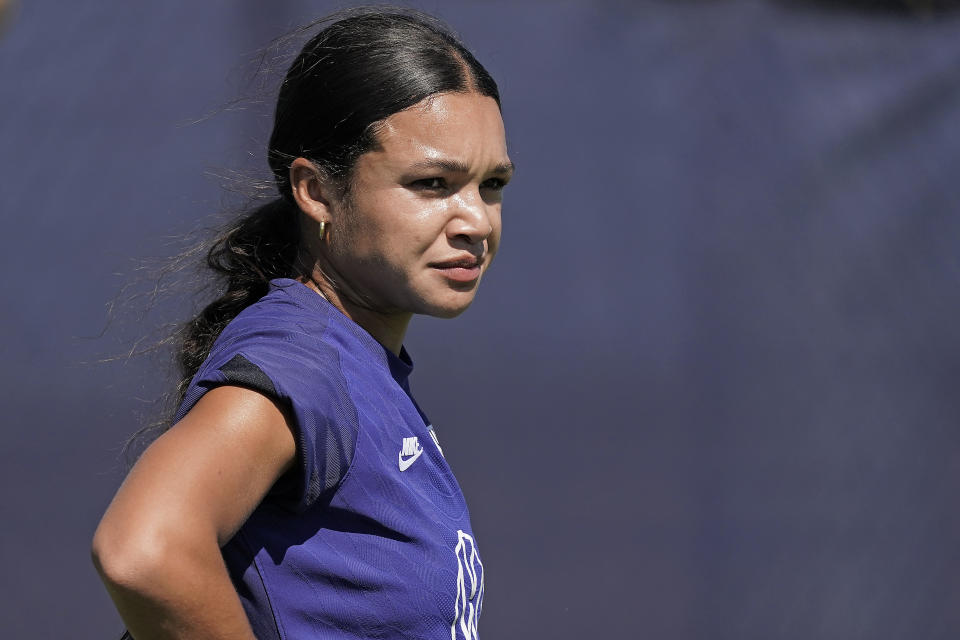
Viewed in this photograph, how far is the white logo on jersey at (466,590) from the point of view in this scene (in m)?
1.04

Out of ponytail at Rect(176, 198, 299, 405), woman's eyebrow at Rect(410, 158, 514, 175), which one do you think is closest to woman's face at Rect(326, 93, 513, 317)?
woman's eyebrow at Rect(410, 158, 514, 175)

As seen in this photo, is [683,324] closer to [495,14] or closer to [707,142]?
[707,142]

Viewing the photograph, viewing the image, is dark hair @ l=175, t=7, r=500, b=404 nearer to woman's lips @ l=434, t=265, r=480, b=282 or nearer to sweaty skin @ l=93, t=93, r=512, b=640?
sweaty skin @ l=93, t=93, r=512, b=640

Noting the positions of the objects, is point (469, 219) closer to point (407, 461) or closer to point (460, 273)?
point (460, 273)

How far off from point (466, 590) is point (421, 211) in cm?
36

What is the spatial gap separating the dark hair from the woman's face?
0.06 ft

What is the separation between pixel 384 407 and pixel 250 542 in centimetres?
18

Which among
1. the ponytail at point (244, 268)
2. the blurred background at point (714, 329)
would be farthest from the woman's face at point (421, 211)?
the blurred background at point (714, 329)

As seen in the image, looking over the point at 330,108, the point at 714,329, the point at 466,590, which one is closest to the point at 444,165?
the point at 330,108

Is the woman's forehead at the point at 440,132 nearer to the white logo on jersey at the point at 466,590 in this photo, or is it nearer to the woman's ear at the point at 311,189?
the woman's ear at the point at 311,189

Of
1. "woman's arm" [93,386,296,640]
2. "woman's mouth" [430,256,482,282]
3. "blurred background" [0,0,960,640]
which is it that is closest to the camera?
"woman's arm" [93,386,296,640]

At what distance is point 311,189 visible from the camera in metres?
1.14

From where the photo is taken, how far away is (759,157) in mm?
2502

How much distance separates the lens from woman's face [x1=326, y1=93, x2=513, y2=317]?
42.9 inches
